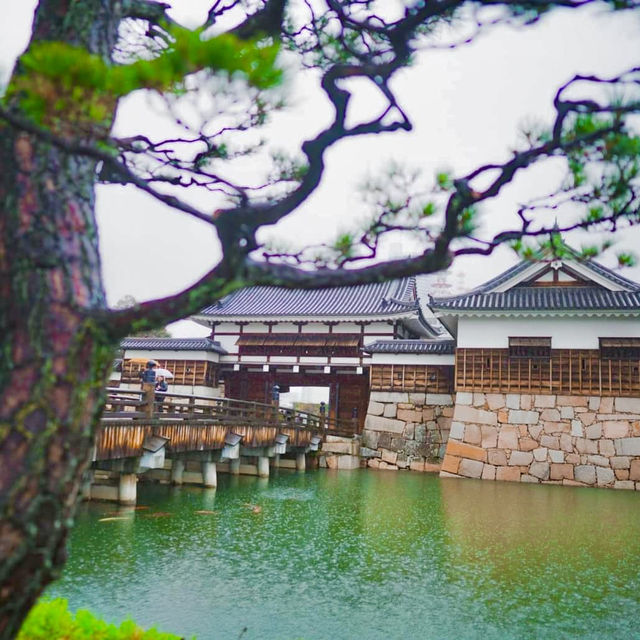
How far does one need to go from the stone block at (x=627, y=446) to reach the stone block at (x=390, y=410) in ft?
20.8

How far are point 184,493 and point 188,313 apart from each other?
10.0 meters

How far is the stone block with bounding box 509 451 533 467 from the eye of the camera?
16.0 m

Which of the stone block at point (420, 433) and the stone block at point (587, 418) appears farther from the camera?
the stone block at point (420, 433)

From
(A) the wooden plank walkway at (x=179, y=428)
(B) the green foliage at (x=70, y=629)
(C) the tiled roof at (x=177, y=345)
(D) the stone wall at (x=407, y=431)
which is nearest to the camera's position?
(B) the green foliage at (x=70, y=629)

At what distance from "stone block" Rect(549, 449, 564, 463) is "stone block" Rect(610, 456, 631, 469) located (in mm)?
1231

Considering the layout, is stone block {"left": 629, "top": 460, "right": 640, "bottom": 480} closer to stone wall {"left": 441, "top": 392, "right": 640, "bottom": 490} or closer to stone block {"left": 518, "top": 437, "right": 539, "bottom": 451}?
stone wall {"left": 441, "top": 392, "right": 640, "bottom": 490}

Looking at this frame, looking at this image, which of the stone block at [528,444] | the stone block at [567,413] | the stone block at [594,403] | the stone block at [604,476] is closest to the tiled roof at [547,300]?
the stone block at [594,403]

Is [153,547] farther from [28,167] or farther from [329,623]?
[28,167]

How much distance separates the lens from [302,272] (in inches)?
93.5

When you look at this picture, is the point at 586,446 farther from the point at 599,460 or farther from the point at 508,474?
the point at 508,474

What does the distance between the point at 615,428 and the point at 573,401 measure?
122cm

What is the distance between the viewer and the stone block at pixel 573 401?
52.5ft

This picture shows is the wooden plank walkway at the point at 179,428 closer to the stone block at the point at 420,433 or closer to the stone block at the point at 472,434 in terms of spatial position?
the stone block at the point at 420,433

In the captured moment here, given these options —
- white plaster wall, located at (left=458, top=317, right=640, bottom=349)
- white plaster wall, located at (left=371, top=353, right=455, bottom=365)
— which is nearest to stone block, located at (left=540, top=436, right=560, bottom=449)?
white plaster wall, located at (left=458, top=317, right=640, bottom=349)
